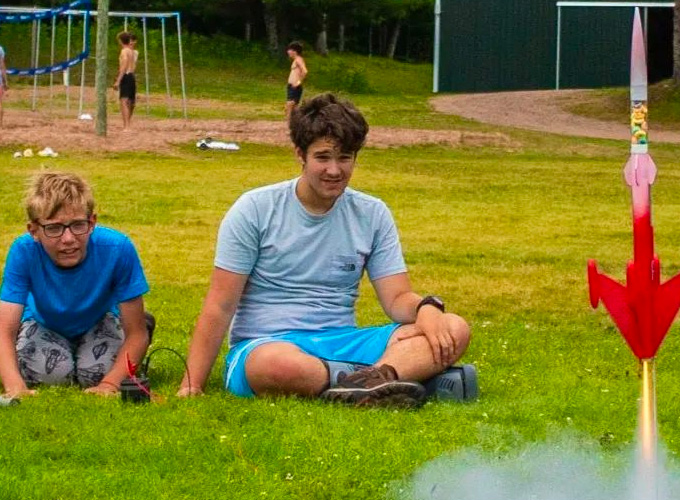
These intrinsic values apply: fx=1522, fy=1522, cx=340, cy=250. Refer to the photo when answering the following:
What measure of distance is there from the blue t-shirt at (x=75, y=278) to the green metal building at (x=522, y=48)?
108ft

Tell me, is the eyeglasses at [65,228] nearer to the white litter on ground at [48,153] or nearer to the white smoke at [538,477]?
the white smoke at [538,477]

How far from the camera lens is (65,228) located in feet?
18.7

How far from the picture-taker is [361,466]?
472 cm

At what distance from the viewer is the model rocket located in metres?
3.34

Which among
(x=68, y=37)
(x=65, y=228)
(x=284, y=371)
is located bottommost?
(x=284, y=371)

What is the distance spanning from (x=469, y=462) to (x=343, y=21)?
144ft

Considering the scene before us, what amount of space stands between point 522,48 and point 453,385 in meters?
33.9

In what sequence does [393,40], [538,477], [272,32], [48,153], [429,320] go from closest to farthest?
[538,477] → [429,320] → [48,153] → [272,32] → [393,40]

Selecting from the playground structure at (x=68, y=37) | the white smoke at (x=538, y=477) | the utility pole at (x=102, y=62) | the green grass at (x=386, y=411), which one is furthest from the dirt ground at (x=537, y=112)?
the white smoke at (x=538, y=477)

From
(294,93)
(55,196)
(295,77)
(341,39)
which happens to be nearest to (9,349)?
(55,196)

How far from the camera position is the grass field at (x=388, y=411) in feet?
15.4

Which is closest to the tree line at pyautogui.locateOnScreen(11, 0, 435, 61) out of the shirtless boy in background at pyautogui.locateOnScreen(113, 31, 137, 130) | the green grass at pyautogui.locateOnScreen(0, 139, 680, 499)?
the shirtless boy in background at pyautogui.locateOnScreen(113, 31, 137, 130)

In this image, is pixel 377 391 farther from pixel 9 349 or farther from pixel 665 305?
pixel 665 305

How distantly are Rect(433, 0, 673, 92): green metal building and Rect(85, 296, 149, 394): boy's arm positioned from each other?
32.8 metres
